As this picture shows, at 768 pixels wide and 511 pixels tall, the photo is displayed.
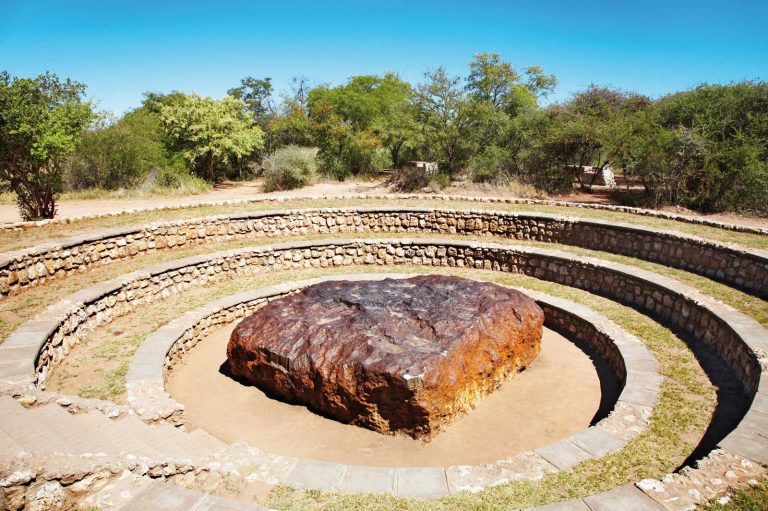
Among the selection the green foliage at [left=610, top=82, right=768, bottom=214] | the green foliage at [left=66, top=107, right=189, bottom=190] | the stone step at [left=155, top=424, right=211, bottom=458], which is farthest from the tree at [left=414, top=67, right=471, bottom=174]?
the stone step at [left=155, top=424, right=211, bottom=458]

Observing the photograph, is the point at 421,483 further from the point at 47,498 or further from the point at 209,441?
the point at 47,498

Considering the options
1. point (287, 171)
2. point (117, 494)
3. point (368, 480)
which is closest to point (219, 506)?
point (117, 494)

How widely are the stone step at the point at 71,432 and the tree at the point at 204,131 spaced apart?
29322 mm

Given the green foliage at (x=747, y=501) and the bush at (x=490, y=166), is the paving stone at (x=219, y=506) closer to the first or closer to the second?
the green foliage at (x=747, y=501)

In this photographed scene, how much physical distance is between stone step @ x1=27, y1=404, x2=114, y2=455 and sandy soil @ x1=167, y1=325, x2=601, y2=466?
6.84ft

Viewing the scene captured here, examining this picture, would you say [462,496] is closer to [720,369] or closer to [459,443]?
[459,443]

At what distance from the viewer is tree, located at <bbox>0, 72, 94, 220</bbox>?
15711 millimetres

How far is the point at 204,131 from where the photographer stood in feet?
105

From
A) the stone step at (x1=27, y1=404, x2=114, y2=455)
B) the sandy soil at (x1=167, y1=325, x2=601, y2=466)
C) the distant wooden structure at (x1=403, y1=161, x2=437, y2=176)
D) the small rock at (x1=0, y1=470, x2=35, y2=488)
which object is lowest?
the sandy soil at (x1=167, y1=325, x2=601, y2=466)

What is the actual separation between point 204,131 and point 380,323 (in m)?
29.0

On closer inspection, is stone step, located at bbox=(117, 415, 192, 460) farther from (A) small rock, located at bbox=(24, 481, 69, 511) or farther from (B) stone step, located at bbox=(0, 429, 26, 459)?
(A) small rock, located at bbox=(24, 481, 69, 511)

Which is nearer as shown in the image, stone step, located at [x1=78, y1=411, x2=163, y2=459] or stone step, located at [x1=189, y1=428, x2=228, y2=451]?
stone step, located at [x1=78, y1=411, x2=163, y2=459]

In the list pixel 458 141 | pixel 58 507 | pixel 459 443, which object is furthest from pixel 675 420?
pixel 458 141

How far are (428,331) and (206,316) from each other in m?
4.88
